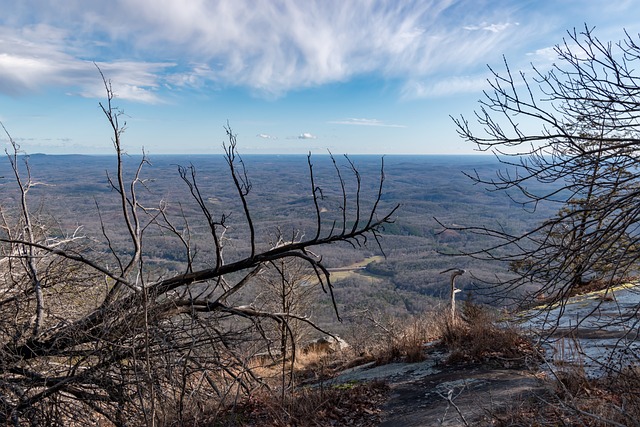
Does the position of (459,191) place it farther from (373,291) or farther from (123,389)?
(123,389)

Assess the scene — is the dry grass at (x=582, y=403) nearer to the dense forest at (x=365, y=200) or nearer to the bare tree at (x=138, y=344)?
the bare tree at (x=138, y=344)

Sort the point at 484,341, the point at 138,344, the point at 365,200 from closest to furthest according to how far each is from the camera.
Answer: the point at 138,344, the point at 484,341, the point at 365,200

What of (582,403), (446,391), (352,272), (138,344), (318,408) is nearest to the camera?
(138,344)

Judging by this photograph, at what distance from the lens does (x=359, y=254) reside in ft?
366

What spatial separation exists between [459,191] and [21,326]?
165 meters

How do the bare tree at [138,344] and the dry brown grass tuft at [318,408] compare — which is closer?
the bare tree at [138,344]

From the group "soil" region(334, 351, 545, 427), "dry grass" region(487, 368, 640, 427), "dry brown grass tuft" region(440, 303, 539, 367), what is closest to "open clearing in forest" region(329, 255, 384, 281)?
"dry brown grass tuft" region(440, 303, 539, 367)

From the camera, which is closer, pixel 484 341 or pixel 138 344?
pixel 138 344

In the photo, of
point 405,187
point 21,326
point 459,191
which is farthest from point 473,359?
point 405,187

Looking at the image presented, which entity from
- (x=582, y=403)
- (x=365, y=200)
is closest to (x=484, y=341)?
(x=582, y=403)

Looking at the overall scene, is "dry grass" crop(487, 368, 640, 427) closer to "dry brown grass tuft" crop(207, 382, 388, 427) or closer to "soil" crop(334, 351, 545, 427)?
"soil" crop(334, 351, 545, 427)

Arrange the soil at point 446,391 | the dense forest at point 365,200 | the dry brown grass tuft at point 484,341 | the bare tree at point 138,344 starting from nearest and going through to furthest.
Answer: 1. the bare tree at point 138,344
2. the soil at point 446,391
3. the dry brown grass tuft at point 484,341
4. the dense forest at point 365,200

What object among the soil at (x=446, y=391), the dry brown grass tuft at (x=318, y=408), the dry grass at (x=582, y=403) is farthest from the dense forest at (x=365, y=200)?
the dry grass at (x=582, y=403)

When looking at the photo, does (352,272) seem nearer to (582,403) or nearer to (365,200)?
(365,200)
